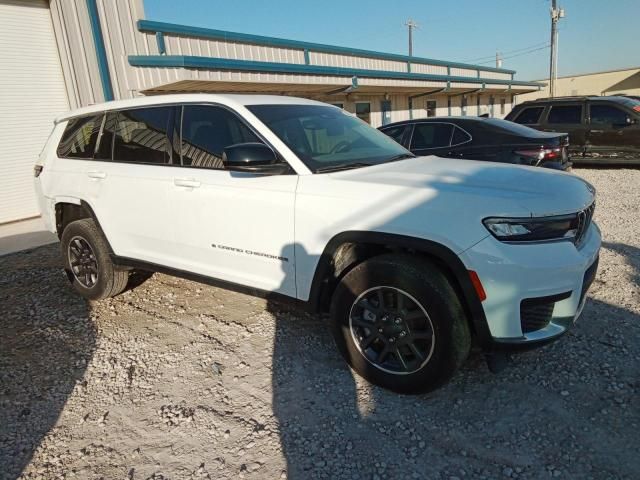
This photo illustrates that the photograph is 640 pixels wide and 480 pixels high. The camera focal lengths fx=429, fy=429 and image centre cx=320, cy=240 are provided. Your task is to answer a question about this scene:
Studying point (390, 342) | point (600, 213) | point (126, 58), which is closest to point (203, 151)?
point (390, 342)

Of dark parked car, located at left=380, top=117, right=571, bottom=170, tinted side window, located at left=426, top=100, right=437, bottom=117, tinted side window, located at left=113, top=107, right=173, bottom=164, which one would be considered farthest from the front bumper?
tinted side window, located at left=426, top=100, right=437, bottom=117

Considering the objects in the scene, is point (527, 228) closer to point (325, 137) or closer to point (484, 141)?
point (325, 137)

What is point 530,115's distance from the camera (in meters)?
11.1

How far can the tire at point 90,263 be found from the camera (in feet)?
13.4

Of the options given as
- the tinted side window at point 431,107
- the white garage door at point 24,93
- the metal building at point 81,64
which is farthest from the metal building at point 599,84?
the white garage door at point 24,93

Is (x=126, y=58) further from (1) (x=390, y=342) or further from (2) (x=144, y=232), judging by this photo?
(1) (x=390, y=342)

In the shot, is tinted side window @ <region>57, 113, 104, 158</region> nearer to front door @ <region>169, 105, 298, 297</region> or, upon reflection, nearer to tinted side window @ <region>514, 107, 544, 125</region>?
front door @ <region>169, 105, 298, 297</region>

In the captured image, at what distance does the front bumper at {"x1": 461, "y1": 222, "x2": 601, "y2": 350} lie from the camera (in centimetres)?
225

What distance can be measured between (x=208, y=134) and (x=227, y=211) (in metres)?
0.71

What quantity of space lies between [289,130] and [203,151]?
2.33 ft

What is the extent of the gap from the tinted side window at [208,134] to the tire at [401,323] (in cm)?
139

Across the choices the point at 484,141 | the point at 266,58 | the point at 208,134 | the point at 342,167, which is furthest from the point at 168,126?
the point at 266,58

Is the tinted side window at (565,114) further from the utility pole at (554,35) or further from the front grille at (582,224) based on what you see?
the utility pole at (554,35)

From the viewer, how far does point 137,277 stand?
4977 millimetres
